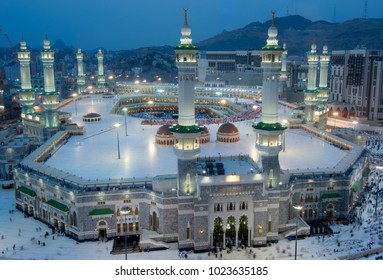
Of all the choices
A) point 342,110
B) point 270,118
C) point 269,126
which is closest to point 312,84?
point 270,118

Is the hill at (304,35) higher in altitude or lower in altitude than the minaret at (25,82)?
higher

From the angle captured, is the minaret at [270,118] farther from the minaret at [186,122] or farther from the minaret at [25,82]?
the minaret at [25,82]

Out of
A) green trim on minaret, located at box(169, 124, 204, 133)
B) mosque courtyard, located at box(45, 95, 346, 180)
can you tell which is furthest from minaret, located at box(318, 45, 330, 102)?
green trim on minaret, located at box(169, 124, 204, 133)

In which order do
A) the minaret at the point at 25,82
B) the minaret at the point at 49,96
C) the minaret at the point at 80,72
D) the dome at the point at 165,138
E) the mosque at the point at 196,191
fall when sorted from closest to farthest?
the mosque at the point at 196,191 < the dome at the point at 165,138 < the minaret at the point at 49,96 < the minaret at the point at 25,82 < the minaret at the point at 80,72

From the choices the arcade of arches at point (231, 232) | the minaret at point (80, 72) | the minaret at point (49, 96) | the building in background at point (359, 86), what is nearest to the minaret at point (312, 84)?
the building in background at point (359, 86)

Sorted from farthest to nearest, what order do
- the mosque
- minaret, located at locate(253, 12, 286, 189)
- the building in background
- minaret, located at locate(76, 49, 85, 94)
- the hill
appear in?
the hill → minaret, located at locate(76, 49, 85, 94) → the building in background → minaret, located at locate(253, 12, 286, 189) → the mosque

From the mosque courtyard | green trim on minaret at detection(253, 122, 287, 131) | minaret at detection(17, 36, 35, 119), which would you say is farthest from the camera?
minaret at detection(17, 36, 35, 119)

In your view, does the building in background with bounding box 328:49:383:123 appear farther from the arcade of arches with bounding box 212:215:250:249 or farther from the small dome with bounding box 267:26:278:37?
the arcade of arches with bounding box 212:215:250:249
